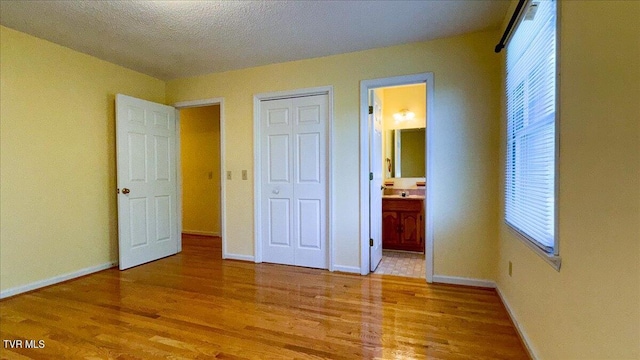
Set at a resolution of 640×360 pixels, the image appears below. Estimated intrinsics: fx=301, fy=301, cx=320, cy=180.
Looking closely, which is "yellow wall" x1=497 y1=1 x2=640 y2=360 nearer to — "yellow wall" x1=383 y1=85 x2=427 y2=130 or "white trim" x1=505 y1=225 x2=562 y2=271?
"white trim" x1=505 y1=225 x2=562 y2=271

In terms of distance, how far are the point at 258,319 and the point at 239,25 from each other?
241cm

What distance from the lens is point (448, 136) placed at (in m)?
2.87

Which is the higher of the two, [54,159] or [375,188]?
[54,159]

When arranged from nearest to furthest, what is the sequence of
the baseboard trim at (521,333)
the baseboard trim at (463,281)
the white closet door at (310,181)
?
the baseboard trim at (521,333) → the baseboard trim at (463,281) → the white closet door at (310,181)

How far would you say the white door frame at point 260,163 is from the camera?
330 cm

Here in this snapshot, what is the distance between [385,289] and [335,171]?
1292 millimetres

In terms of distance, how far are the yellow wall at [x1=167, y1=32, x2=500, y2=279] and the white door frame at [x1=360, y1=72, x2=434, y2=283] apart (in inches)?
2.1

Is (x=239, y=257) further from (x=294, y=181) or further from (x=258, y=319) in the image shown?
(x=258, y=319)

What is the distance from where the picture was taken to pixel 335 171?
3289 millimetres

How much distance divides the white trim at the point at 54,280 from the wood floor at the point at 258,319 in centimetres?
10

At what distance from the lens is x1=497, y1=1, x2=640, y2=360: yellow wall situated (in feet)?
3.04

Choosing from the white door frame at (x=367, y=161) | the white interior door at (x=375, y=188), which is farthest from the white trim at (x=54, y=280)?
the white interior door at (x=375, y=188)

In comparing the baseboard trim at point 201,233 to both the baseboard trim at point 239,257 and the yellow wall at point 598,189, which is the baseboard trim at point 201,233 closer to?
the baseboard trim at point 239,257

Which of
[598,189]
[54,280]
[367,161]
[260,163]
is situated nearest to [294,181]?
[260,163]
